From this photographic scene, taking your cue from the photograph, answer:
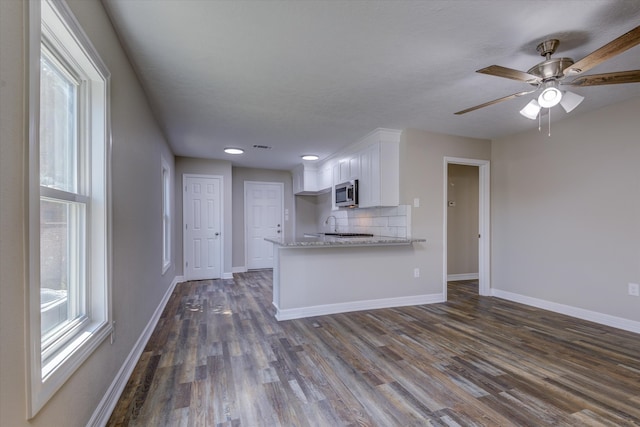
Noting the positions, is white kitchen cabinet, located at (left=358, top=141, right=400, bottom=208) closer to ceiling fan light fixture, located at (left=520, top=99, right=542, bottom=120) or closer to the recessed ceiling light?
ceiling fan light fixture, located at (left=520, top=99, right=542, bottom=120)

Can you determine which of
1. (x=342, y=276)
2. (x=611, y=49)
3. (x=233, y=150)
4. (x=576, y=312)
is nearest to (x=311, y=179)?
(x=233, y=150)

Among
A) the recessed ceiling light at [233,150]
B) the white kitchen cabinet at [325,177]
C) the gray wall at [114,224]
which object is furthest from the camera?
the white kitchen cabinet at [325,177]

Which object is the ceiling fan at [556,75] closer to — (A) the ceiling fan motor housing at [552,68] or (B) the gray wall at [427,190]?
(A) the ceiling fan motor housing at [552,68]

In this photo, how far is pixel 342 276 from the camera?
3744 mm

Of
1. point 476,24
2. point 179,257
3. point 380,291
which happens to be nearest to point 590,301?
point 380,291

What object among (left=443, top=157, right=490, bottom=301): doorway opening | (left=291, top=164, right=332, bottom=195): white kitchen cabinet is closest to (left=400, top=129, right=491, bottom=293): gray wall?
(left=443, top=157, right=490, bottom=301): doorway opening

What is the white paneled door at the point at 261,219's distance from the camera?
22.1 feet

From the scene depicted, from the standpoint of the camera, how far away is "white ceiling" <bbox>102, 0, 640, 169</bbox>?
5.64 feet

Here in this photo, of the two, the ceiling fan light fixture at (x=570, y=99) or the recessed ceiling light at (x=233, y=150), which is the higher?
the recessed ceiling light at (x=233, y=150)

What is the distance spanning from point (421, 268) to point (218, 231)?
3.84 meters

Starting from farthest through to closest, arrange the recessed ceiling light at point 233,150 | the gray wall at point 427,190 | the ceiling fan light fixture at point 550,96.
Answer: the recessed ceiling light at point 233,150 < the gray wall at point 427,190 < the ceiling fan light fixture at point 550,96

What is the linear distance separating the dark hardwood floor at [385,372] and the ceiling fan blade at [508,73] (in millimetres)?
2071

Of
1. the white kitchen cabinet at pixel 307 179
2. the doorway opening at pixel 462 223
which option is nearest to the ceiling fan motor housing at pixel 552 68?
the doorway opening at pixel 462 223

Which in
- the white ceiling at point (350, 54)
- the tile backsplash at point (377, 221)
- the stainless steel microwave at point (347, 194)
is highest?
the white ceiling at point (350, 54)
